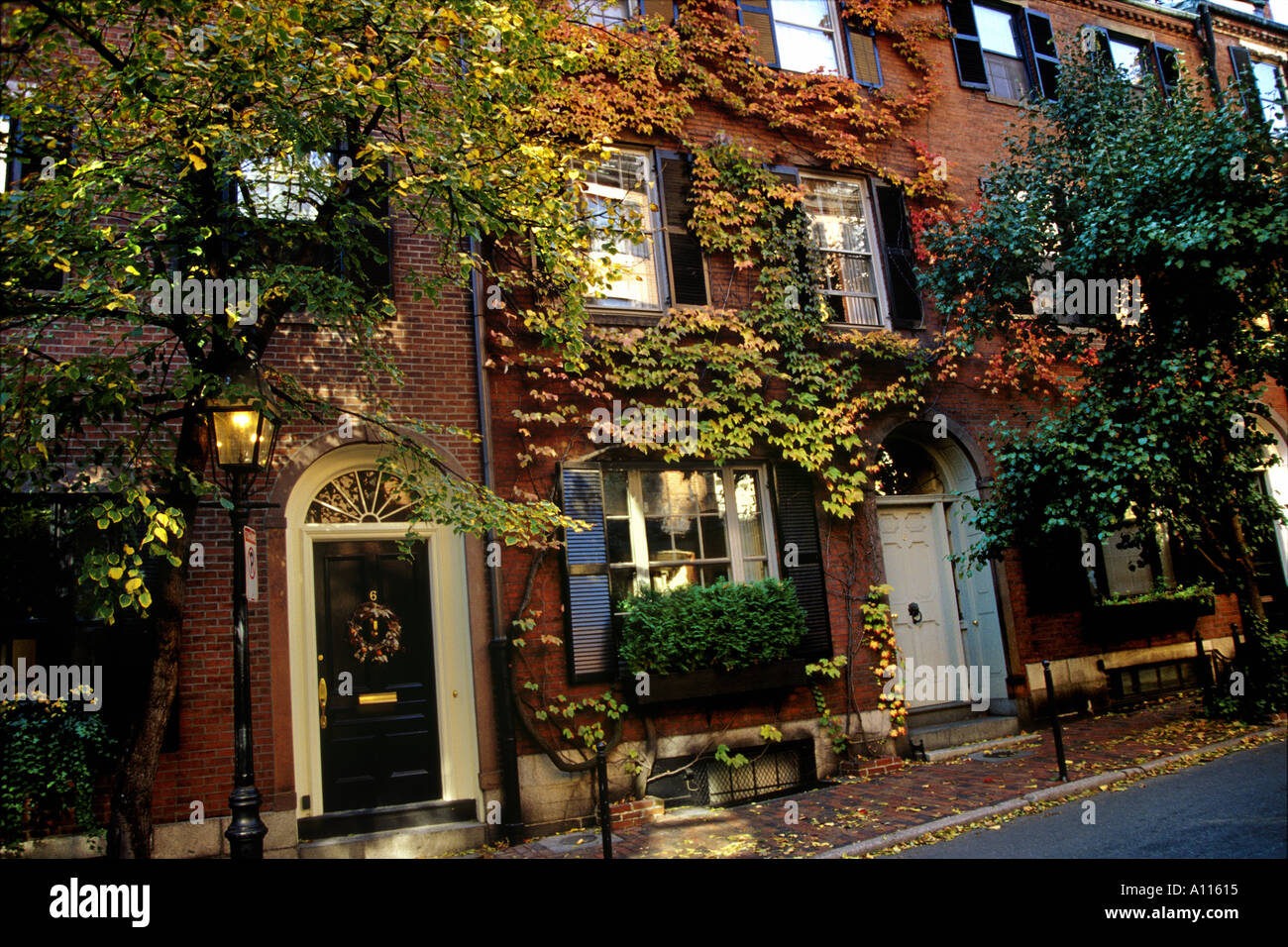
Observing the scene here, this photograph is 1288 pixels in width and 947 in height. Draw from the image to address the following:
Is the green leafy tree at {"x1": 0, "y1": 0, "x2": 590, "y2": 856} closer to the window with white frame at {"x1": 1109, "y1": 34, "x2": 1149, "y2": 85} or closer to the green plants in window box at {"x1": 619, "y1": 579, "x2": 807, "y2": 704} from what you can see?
the green plants in window box at {"x1": 619, "y1": 579, "x2": 807, "y2": 704}

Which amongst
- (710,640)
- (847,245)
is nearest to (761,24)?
(847,245)

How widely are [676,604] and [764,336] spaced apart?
3.55 meters

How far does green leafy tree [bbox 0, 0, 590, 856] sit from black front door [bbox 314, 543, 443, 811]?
1540 mm

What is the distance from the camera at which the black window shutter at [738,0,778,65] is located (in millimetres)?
11398

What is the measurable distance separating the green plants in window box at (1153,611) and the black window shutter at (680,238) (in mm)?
7043

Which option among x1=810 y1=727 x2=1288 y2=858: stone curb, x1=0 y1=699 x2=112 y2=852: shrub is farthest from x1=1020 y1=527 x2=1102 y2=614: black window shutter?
x1=0 y1=699 x2=112 y2=852: shrub

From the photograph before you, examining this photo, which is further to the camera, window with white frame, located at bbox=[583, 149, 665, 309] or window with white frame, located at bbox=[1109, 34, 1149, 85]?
window with white frame, located at bbox=[1109, 34, 1149, 85]

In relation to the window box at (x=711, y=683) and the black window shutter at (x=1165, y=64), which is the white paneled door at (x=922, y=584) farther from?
the black window shutter at (x=1165, y=64)

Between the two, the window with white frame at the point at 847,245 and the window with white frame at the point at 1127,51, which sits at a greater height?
the window with white frame at the point at 1127,51

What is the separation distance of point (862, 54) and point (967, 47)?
213 centimetres

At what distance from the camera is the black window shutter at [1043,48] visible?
1348 centimetres

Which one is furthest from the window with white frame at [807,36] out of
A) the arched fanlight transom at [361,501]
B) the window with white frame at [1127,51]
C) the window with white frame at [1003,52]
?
the arched fanlight transom at [361,501]
